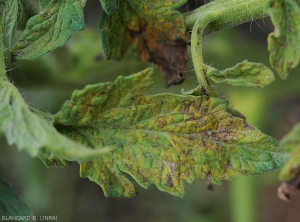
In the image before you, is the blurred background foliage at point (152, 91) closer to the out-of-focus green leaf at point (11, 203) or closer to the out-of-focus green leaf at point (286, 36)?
the out-of-focus green leaf at point (11, 203)

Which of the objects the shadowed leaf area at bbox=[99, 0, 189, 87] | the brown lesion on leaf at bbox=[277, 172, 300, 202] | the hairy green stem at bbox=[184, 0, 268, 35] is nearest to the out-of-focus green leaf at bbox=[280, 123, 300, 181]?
the brown lesion on leaf at bbox=[277, 172, 300, 202]

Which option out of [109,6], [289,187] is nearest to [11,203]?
[109,6]

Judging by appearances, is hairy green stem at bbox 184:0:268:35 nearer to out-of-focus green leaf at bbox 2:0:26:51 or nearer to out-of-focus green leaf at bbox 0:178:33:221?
out-of-focus green leaf at bbox 2:0:26:51

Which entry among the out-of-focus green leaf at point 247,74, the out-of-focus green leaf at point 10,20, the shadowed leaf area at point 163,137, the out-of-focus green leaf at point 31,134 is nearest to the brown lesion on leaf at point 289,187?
the shadowed leaf area at point 163,137

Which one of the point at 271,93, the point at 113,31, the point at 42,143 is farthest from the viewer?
the point at 271,93

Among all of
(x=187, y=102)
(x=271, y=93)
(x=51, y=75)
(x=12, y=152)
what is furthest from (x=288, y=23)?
(x=12, y=152)

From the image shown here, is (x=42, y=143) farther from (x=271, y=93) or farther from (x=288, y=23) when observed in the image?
(x=271, y=93)
